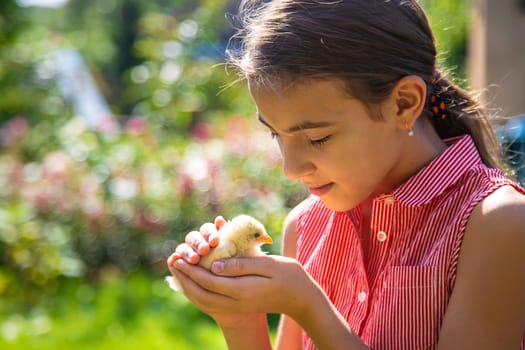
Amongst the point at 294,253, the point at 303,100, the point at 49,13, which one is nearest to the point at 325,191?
the point at 303,100

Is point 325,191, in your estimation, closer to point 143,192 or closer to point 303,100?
point 303,100

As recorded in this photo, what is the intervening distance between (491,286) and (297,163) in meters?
0.50

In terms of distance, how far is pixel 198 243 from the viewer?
194cm

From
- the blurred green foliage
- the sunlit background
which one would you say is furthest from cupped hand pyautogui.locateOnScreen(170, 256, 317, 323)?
the blurred green foliage

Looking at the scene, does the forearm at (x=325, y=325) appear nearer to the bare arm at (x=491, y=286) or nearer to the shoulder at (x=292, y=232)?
the bare arm at (x=491, y=286)

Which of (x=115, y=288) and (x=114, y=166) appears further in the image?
(x=114, y=166)

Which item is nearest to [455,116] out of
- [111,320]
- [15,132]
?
[111,320]

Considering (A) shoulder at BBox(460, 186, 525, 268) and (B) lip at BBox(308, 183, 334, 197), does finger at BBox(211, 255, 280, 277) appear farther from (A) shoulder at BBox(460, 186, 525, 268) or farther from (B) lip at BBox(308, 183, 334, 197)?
(A) shoulder at BBox(460, 186, 525, 268)

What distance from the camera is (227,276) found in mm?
1890

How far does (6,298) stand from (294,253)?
395 centimetres

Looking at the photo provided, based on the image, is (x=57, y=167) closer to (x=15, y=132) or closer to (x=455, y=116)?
(x=15, y=132)

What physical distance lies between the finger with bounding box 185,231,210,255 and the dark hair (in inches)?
15.0

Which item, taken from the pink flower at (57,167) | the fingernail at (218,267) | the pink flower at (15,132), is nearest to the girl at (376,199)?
the fingernail at (218,267)

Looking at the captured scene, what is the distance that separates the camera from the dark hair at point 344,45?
1886 millimetres
